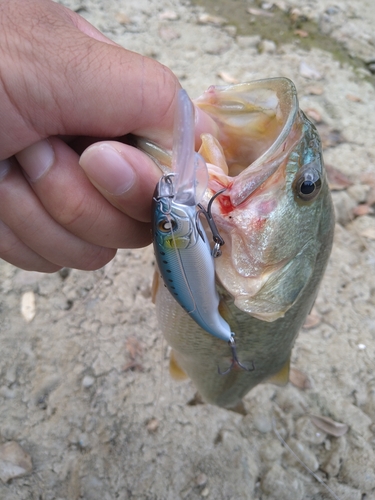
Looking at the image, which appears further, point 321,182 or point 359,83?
point 359,83

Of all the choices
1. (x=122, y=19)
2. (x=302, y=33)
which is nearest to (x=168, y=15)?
(x=122, y=19)

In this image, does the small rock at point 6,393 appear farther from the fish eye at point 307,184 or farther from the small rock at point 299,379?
the fish eye at point 307,184

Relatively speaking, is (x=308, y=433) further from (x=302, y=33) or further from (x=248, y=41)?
(x=302, y=33)

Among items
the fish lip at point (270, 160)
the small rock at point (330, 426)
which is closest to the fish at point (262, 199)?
the fish lip at point (270, 160)

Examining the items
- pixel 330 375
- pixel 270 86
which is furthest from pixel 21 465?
pixel 270 86

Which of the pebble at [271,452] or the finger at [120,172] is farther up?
the finger at [120,172]

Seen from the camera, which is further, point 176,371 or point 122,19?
point 122,19

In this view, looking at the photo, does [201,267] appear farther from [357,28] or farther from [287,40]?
[357,28]
